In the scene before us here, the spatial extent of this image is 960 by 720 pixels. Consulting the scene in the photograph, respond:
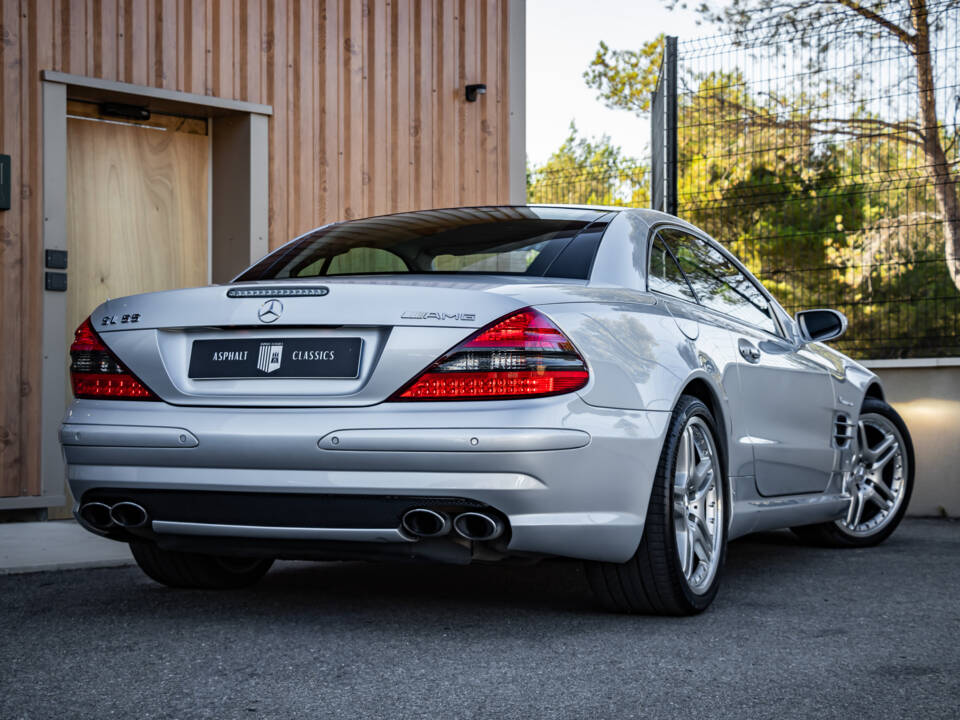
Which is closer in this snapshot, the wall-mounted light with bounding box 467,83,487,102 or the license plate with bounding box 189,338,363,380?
the license plate with bounding box 189,338,363,380

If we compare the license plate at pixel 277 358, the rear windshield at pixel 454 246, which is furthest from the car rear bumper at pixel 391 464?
the rear windshield at pixel 454 246

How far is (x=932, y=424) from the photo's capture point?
27.7 feet

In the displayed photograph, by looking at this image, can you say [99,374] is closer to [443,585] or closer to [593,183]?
[443,585]

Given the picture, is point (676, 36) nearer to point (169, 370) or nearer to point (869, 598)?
point (869, 598)

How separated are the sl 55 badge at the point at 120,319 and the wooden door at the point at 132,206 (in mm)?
3716

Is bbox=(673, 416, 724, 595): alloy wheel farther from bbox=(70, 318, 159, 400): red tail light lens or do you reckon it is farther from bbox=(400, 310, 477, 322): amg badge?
bbox=(70, 318, 159, 400): red tail light lens

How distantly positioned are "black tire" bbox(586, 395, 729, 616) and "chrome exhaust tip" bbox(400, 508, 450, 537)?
1.97 ft

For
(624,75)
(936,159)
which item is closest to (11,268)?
(936,159)

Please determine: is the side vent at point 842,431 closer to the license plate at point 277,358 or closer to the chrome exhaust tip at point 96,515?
the license plate at point 277,358

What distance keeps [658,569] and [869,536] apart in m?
2.84

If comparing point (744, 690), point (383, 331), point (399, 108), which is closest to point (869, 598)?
point (744, 690)

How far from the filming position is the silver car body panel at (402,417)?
3.47 meters

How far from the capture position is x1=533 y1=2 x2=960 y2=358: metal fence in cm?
845

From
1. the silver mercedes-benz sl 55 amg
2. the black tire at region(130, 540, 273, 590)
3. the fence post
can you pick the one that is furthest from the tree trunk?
the black tire at region(130, 540, 273, 590)
